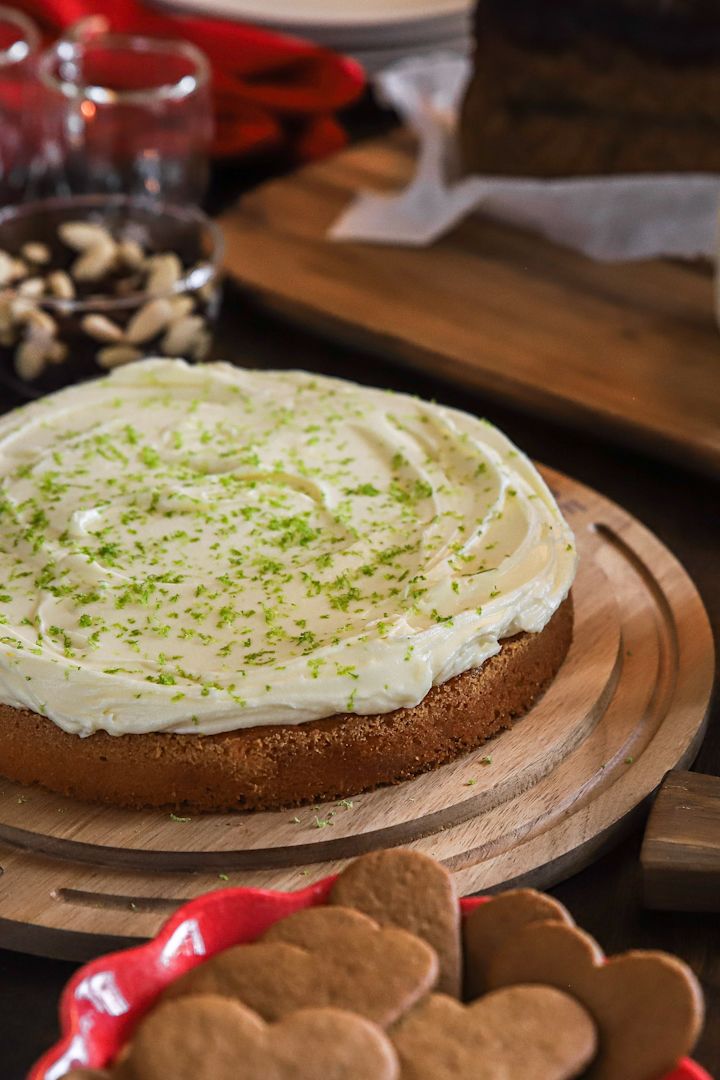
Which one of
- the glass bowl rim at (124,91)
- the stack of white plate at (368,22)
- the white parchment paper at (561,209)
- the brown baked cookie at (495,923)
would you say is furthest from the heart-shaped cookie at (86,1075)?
the stack of white plate at (368,22)

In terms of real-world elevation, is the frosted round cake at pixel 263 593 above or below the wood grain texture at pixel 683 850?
above

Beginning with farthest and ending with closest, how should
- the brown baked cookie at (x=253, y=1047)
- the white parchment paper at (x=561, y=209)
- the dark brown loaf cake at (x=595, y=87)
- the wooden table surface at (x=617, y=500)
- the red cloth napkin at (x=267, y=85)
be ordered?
the red cloth napkin at (x=267, y=85)
the white parchment paper at (x=561, y=209)
the dark brown loaf cake at (x=595, y=87)
the wooden table surface at (x=617, y=500)
the brown baked cookie at (x=253, y=1047)

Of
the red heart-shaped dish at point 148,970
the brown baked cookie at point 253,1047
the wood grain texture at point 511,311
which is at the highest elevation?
the brown baked cookie at point 253,1047

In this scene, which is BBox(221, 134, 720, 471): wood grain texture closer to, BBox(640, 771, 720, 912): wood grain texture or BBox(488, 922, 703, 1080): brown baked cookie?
BBox(640, 771, 720, 912): wood grain texture

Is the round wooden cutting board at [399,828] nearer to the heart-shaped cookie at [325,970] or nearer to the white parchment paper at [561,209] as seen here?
the heart-shaped cookie at [325,970]

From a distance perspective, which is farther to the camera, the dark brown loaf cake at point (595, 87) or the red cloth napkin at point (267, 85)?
the red cloth napkin at point (267, 85)

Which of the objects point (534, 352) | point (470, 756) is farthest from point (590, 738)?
point (534, 352)

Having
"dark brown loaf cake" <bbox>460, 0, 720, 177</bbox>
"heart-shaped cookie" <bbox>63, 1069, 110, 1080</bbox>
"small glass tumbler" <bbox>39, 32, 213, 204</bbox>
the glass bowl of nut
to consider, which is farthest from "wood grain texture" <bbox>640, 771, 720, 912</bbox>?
"small glass tumbler" <bbox>39, 32, 213, 204</bbox>
